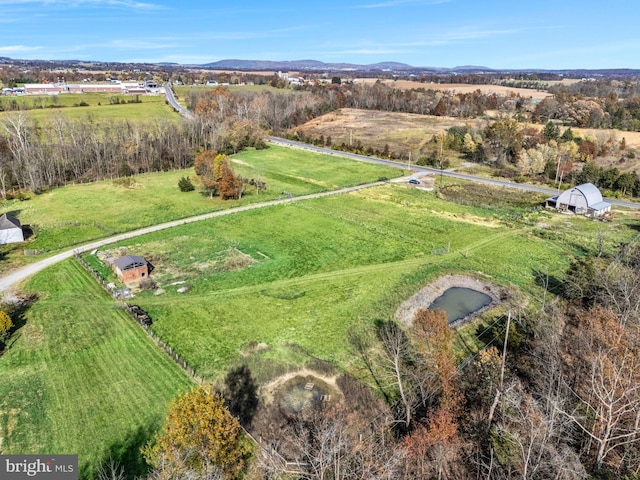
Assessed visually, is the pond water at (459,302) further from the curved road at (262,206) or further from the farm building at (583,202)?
the curved road at (262,206)

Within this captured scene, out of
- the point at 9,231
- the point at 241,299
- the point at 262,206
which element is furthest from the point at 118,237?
the point at 241,299

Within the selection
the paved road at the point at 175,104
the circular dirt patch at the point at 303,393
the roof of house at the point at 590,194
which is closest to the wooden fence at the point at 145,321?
the circular dirt patch at the point at 303,393

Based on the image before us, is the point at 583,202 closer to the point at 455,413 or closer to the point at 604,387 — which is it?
the point at 455,413

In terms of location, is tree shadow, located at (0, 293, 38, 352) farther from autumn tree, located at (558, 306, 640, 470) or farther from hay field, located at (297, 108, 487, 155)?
hay field, located at (297, 108, 487, 155)

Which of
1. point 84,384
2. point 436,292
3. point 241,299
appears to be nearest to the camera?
point 84,384

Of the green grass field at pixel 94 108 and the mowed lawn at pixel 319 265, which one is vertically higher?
the green grass field at pixel 94 108

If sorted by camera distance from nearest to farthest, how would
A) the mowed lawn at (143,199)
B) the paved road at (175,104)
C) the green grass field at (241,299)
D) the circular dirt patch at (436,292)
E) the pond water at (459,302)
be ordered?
the green grass field at (241,299), the circular dirt patch at (436,292), the pond water at (459,302), the mowed lawn at (143,199), the paved road at (175,104)

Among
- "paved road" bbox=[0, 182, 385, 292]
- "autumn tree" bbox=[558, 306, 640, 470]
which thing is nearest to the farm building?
"paved road" bbox=[0, 182, 385, 292]
